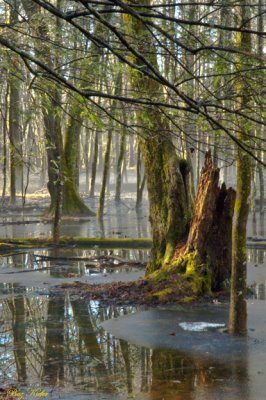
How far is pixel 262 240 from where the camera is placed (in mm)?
20328

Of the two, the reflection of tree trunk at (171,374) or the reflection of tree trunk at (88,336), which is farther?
the reflection of tree trunk at (88,336)

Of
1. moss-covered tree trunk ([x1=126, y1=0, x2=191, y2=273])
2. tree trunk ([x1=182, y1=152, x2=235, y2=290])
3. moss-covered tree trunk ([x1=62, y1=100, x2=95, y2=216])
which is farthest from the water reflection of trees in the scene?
moss-covered tree trunk ([x1=62, y1=100, x2=95, y2=216])

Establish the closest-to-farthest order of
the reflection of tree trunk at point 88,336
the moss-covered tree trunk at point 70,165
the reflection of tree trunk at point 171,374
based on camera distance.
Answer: the reflection of tree trunk at point 171,374 < the reflection of tree trunk at point 88,336 < the moss-covered tree trunk at point 70,165

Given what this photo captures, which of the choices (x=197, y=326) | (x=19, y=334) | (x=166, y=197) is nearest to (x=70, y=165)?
(x=166, y=197)

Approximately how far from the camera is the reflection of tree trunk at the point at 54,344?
25.6 ft

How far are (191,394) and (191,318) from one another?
12.1 feet

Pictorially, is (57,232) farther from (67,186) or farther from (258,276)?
(67,186)

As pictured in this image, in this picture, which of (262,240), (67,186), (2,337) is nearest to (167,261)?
(2,337)

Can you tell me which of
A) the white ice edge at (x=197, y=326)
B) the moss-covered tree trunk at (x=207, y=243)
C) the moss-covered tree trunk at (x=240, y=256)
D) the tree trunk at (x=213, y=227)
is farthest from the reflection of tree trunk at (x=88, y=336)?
the tree trunk at (x=213, y=227)

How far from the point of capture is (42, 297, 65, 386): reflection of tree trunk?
780 centimetres

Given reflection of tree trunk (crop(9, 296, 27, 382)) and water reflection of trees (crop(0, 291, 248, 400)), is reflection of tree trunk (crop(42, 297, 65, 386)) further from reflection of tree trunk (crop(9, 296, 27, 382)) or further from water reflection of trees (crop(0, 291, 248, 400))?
reflection of tree trunk (crop(9, 296, 27, 382))

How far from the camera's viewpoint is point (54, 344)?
363 inches

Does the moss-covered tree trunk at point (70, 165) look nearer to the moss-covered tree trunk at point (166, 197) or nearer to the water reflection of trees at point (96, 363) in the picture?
the moss-covered tree trunk at point (166, 197)

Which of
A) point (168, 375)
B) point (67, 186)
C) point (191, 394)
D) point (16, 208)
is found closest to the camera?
point (191, 394)
